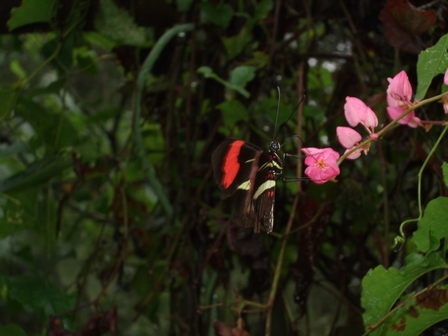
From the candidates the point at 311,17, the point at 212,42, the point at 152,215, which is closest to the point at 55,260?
the point at 152,215

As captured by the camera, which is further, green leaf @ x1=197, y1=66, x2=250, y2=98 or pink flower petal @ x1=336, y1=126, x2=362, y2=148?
green leaf @ x1=197, y1=66, x2=250, y2=98

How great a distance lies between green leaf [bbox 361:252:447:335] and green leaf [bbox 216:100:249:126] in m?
0.48

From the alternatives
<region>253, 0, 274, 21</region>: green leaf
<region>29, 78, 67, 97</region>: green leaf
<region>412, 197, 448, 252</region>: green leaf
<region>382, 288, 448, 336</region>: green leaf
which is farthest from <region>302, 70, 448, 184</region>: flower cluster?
<region>29, 78, 67, 97</region>: green leaf

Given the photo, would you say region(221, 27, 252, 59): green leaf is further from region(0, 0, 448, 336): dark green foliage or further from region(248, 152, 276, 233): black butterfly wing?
region(248, 152, 276, 233): black butterfly wing

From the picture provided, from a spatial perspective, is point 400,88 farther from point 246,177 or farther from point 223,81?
point 223,81

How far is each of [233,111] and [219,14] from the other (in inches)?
9.8

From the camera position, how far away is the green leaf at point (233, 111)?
0.94 metres

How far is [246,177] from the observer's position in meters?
0.59

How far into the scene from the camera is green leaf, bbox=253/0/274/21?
38.7 inches

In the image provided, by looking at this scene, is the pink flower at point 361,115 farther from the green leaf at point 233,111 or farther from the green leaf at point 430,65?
the green leaf at point 233,111

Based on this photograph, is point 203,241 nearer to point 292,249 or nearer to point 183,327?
point 183,327

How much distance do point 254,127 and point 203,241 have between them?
28 centimetres

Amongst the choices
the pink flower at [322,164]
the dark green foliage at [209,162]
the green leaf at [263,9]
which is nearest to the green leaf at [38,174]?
the dark green foliage at [209,162]

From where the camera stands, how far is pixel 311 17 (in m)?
0.97
